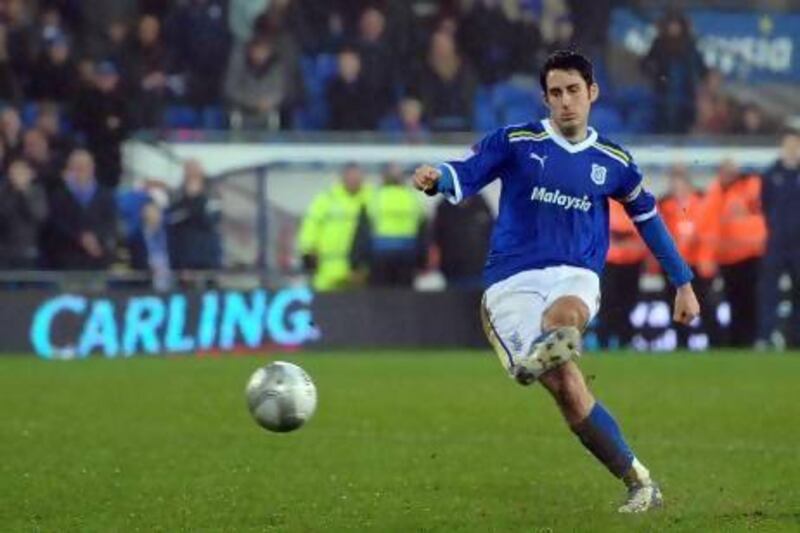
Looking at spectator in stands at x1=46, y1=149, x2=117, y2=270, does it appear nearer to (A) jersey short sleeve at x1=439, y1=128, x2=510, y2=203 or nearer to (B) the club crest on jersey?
(A) jersey short sleeve at x1=439, y1=128, x2=510, y2=203

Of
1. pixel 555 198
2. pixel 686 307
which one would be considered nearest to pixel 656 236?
pixel 686 307

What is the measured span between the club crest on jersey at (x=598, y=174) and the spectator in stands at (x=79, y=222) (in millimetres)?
13166

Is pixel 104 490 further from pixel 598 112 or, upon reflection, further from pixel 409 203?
pixel 598 112

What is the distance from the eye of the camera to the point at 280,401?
31.3ft

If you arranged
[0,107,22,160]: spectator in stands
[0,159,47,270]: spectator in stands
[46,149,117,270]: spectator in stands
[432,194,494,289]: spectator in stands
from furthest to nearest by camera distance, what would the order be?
[432,194,494,289]: spectator in stands, [0,107,22,160]: spectator in stands, [46,149,117,270]: spectator in stands, [0,159,47,270]: spectator in stands

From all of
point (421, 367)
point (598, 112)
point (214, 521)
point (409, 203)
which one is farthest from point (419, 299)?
point (214, 521)

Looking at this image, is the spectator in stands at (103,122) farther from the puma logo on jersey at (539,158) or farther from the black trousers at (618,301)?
Answer: the puma logo on jersey at (539,158)

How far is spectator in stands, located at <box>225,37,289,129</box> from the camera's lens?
937 inches

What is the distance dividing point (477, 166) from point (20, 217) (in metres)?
13.4

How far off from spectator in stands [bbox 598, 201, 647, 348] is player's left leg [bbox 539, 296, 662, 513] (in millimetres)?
13211

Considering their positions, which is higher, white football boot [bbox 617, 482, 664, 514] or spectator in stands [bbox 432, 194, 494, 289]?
spectator in stands [bbox 432, 194, 494, 289]

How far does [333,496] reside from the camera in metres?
9.53

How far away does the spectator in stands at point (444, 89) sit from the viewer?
24.3m

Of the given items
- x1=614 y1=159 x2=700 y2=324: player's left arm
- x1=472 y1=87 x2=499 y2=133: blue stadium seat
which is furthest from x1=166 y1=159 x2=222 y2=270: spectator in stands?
x1=614 y1=159 x2=700 y2=324: player's left arm
